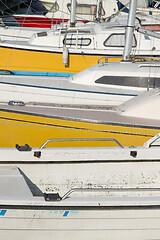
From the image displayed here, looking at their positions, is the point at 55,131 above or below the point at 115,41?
below

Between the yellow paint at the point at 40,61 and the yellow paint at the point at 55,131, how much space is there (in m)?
5.49

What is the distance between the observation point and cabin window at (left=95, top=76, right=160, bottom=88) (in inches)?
345

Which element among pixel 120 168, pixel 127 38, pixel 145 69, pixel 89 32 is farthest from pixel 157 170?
pixel 89 32

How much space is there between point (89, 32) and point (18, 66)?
2688 mm

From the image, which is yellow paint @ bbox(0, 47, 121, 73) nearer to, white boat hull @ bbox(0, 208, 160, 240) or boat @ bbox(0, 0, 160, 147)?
boat @ bbox(0, 0, 160, 147)

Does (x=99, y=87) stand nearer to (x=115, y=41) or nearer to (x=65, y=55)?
(x=65, y=55)

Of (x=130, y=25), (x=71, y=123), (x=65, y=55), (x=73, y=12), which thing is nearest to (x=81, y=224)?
(x=71, y=123)

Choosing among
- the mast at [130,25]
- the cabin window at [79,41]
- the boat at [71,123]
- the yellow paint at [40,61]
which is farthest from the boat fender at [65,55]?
the boat at [71,123]

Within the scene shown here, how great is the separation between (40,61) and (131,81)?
15.1 ft

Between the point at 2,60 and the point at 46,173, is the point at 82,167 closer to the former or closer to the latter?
the point at 46,173

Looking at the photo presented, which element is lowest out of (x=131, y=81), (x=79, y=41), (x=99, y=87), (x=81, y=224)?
(x=81, y=224)

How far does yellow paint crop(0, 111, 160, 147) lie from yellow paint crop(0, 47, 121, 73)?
18.0ft

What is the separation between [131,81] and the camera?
887cm

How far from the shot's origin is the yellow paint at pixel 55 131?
6652mm
